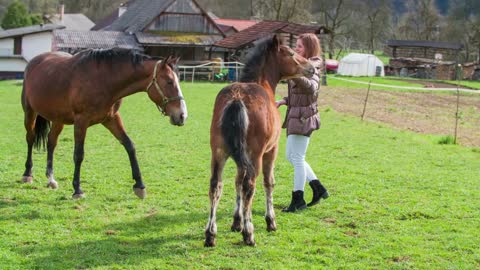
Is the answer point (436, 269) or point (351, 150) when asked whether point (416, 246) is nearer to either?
point (436, 269)

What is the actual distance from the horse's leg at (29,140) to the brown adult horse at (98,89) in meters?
0.42

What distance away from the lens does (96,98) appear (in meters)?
7.17

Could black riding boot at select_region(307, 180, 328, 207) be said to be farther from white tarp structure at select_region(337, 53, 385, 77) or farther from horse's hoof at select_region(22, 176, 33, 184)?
white tarp structure at select_region(337, 53, 385, 77)

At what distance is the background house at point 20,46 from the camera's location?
46.2 meters

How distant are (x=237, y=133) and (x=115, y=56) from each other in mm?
2653

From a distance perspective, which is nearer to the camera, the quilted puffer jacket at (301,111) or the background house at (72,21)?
the quilted puffer jacket at (301,111)

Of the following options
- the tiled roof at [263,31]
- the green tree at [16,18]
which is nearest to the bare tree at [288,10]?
the tiled roof at [263,31]

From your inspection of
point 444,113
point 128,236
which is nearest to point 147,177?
point 128,236

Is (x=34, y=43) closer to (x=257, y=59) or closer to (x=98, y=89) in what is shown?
(x=98, y=89)

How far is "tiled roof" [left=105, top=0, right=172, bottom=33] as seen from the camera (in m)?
45.5

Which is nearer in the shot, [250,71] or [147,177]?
[250,71]

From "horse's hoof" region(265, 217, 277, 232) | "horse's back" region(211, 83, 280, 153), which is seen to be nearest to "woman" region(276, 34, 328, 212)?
"horse's back" region(211, 83, 280, 153)

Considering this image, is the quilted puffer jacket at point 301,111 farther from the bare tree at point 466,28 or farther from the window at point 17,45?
the bare tree at point 466,28

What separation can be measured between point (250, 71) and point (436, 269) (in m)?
2.78
